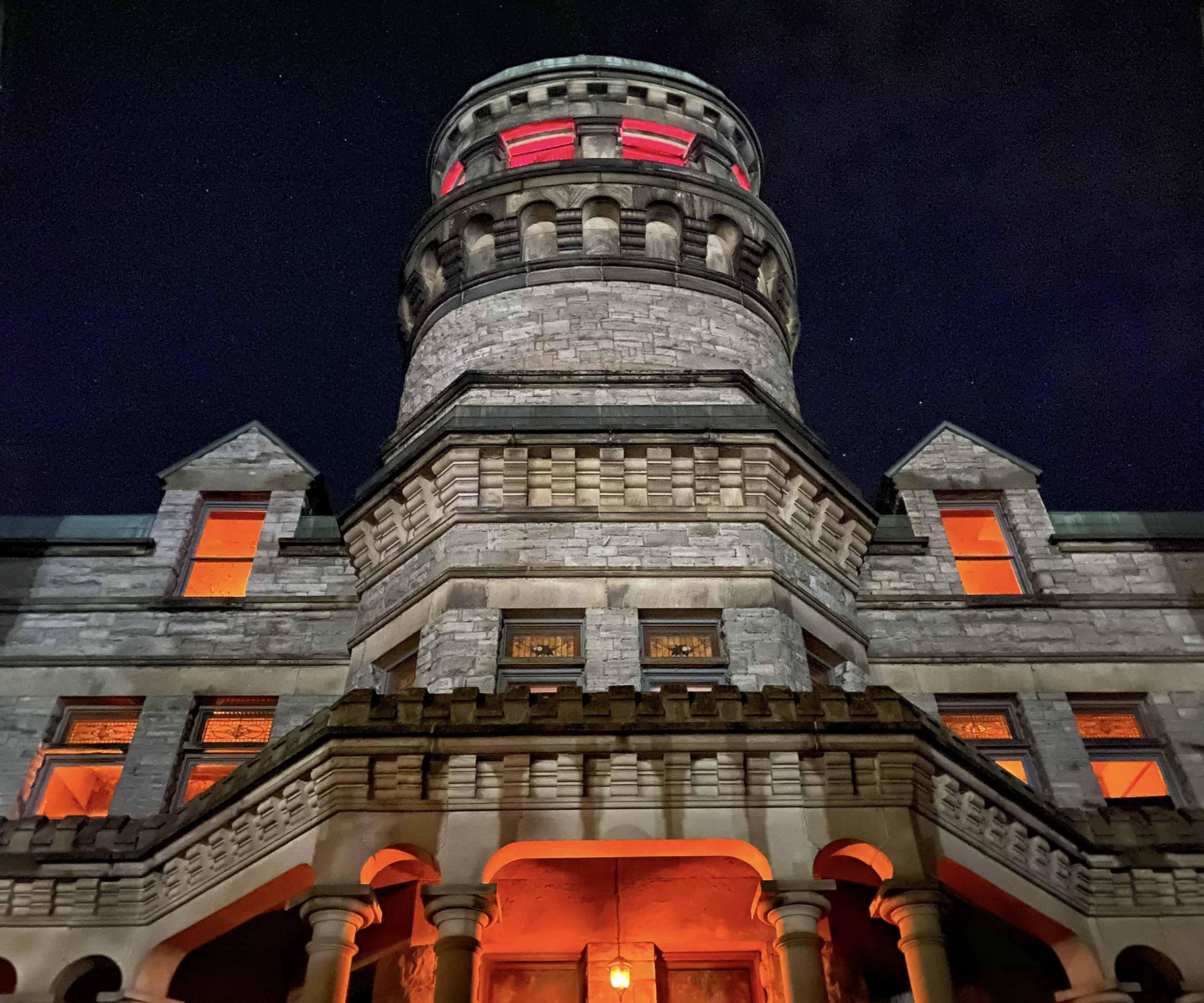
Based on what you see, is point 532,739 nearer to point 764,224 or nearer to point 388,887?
point 388,887

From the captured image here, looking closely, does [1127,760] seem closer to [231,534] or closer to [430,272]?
[231,534]

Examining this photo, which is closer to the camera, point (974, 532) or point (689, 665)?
point (689, 665)

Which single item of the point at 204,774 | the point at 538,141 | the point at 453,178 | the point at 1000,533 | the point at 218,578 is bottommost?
the point at 204,774

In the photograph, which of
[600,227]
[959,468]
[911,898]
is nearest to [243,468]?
[600,227]

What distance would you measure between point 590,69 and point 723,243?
238 inches

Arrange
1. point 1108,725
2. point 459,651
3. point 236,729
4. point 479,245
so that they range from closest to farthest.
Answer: point 459,651
point 236,729
point 1108,725
point 479,245

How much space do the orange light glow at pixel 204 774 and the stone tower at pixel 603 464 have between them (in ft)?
6.75

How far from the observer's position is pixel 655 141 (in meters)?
23.8

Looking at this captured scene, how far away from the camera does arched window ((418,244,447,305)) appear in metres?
21.4

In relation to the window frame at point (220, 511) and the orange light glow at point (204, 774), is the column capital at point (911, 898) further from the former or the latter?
the window frame at point (220, 511)

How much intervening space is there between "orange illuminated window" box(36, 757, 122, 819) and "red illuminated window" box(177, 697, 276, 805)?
0.91 m

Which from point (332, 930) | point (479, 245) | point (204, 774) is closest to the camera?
point (332, 930)

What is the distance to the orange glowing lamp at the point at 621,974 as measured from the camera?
1199cm

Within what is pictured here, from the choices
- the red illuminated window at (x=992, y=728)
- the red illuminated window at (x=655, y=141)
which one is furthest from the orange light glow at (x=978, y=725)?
the red illuminated window at (x=655, y=141)
